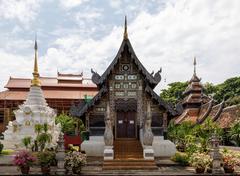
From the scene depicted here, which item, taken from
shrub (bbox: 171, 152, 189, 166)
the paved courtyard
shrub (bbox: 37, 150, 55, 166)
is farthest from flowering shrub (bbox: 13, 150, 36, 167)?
shrub (bbox: 171, 152, 189, 166)

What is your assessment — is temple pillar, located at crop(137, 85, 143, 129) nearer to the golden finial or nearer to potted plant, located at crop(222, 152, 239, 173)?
potted plant, located at crop(222, 152, 239, 173)

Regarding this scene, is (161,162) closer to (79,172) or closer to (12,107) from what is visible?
(79,172)

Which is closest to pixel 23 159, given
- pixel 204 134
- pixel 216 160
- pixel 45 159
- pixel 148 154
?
pixel 45 159

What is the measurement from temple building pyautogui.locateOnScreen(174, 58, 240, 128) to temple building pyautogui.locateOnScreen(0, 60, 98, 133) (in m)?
13.1

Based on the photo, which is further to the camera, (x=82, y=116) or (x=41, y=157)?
(x=82, y=116)

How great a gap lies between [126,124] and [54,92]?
106 ft

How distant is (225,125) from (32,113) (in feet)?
52.2

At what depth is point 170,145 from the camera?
2070 centimetres

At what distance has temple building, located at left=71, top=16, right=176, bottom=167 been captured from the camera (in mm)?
20594

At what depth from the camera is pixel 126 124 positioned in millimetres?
21797

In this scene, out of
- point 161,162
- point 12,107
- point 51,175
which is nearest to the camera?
point 51,175

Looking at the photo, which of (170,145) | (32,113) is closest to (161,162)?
(170,145)

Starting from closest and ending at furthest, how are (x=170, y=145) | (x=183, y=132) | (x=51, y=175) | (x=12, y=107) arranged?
(x=51, y=175) → (x=170, y=145) → (x=183, y=132) → (x=12, y=107)

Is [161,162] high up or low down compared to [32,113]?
down
